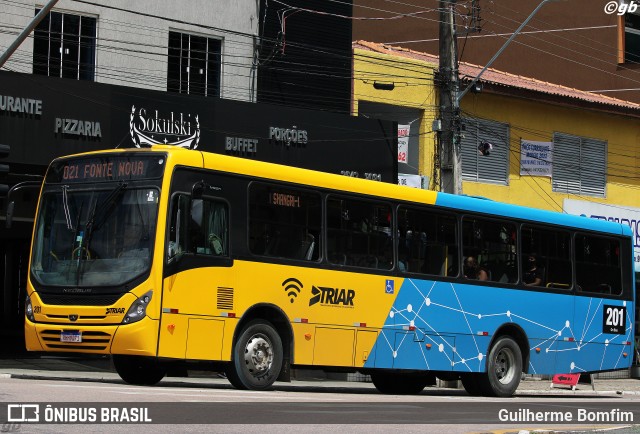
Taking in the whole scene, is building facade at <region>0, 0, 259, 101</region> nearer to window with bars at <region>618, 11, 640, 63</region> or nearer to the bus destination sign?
the bus destination sign

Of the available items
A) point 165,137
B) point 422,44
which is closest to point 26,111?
point 165,137

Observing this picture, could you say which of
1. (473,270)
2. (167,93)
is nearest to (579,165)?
(167,93)

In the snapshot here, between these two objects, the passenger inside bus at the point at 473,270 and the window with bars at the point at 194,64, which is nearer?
the passenger inside bus at the point at 473,270

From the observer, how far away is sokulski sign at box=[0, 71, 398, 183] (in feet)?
81.8

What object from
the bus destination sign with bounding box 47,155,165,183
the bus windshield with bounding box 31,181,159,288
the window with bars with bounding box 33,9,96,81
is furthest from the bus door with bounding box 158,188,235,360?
the window with bars with bounding box 33,9,96,81

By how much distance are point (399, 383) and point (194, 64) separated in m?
10.3

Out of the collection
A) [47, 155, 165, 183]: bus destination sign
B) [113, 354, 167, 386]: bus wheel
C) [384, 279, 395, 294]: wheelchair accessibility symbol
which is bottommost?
[113, 354, 167, 386]: bus wheel

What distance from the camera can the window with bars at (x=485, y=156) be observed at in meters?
35.6

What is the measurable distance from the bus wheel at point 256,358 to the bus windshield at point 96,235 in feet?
6.41

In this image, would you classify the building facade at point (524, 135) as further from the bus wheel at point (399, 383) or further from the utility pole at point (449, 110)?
the bus wheel at point (399, 383)

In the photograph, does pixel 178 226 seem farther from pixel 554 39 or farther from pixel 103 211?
pixel 554 39

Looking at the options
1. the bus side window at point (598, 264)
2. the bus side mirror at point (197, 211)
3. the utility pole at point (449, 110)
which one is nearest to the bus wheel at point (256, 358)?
the bus side mirror at point (197, 211)

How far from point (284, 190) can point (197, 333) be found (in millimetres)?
2632

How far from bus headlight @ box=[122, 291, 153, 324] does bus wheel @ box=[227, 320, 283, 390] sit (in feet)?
5.40
